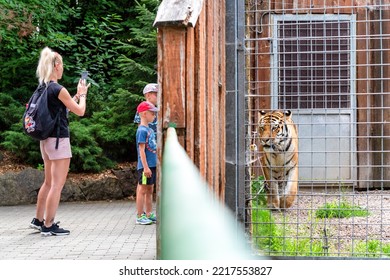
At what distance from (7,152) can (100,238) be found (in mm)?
5165

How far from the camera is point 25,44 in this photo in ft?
42.0

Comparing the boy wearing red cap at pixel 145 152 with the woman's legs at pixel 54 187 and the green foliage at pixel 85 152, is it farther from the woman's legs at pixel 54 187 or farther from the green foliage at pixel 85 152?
the green foliage at pixel 85 152

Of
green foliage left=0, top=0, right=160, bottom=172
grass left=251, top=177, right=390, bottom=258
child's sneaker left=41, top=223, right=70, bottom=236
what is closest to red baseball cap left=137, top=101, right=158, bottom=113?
child's sneaker left=41, top=223, right=70, bottom=236

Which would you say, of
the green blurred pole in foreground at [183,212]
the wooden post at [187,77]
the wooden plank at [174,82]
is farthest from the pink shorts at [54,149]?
the wooden plank at [174,82]

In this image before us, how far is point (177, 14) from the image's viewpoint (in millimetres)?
4402

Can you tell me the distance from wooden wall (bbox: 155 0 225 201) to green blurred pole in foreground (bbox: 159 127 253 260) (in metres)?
0.05

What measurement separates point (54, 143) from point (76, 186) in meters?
3.99

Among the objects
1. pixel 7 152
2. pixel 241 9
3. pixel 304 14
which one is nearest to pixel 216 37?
pixel 241 9

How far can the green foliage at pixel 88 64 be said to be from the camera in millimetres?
11562

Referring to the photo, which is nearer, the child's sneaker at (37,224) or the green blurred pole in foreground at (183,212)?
the green blurred pole in foreground at (183,212)

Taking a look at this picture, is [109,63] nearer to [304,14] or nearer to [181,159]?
[304,14]

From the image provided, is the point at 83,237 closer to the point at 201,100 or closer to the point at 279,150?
the point at 279,150

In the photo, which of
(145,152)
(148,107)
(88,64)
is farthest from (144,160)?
(88,64)

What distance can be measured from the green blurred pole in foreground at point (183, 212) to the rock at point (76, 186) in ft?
23.3
